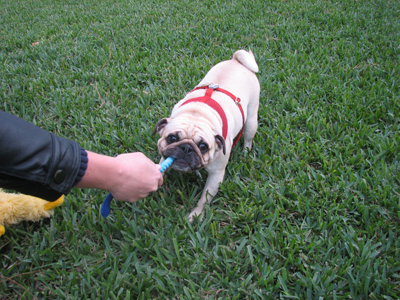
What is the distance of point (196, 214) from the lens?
7.17 feet

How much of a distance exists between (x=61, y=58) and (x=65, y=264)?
363cm

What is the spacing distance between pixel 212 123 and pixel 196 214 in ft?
2.46

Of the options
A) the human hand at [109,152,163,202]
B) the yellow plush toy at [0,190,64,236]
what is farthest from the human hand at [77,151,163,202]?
the yellow plush toy at [0,190,64,236]

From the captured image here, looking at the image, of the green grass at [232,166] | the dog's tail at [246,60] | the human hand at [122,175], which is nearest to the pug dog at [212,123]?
the dog's tail at [246,60]

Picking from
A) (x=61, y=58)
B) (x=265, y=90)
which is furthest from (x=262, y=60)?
(x=61, y=58)

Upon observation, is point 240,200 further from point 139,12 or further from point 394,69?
point 139,12

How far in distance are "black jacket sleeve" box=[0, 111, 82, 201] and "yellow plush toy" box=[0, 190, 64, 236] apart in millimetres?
829

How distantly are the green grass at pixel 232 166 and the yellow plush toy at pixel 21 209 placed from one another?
4.1 inches

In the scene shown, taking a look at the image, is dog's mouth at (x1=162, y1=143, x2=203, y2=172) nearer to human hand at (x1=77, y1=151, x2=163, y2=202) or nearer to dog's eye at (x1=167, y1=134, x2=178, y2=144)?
dog's eye at (x1=167, y1=134, x2=178, y2=144)

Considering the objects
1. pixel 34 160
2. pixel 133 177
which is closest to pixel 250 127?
pixel 133 177

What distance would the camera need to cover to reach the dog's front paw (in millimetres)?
2149

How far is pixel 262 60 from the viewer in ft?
14.1

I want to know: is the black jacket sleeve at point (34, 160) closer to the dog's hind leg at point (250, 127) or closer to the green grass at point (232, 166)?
the green grass at point (232, 166)

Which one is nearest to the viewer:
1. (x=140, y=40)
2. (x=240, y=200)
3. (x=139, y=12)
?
(x=240, y=200)
